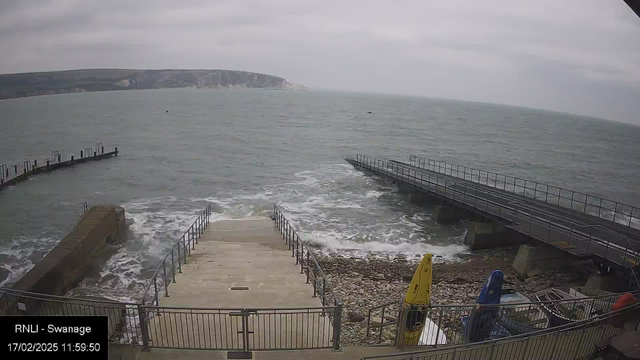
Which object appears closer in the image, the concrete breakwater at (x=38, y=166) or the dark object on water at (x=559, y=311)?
the dark object on water at (x=559, y=311)

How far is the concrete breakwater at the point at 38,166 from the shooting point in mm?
36331

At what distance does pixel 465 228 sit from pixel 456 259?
5.84 meters

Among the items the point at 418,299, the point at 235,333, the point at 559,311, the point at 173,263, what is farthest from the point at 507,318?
the point at 173,263

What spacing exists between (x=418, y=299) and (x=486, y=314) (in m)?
2.13

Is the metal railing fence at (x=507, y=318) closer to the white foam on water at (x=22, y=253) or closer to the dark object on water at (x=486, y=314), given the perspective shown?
the dark object on water at (x=486, y=314)

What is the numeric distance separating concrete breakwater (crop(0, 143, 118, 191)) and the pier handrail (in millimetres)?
27272

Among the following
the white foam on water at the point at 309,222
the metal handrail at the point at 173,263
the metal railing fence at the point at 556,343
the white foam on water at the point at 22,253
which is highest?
the metal railing fence at the point at 556,343

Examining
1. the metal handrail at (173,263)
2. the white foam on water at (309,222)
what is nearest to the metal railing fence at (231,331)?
the metal handrail at (173,263)

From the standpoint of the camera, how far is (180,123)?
314 ft

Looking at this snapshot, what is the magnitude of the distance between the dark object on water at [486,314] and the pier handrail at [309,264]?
3.24 m

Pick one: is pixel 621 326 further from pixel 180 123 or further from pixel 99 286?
pixel 180 123

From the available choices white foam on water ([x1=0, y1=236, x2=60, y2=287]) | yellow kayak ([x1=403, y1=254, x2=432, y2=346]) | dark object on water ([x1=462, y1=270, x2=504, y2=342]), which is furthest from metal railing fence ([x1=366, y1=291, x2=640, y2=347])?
white foam on water ([x1=0, y1=236, x2=60, y2=287])

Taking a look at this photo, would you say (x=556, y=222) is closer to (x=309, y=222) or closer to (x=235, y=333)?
(x=309, y=222)

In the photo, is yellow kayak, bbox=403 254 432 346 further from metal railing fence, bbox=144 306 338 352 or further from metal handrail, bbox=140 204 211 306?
metal handrail, bbox=140 204 211 306
